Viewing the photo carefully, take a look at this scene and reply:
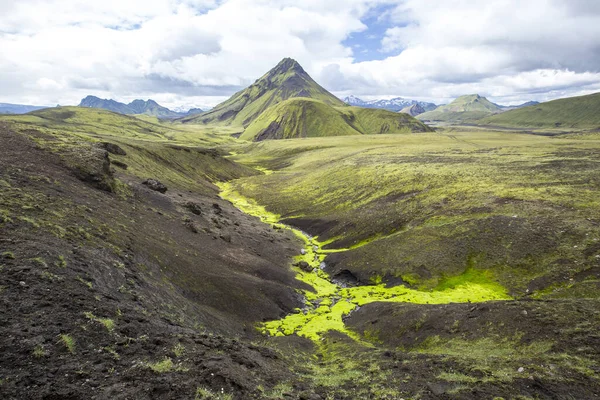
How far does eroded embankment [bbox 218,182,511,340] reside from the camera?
40.0 m

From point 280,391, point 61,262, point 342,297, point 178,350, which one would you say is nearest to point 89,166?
point 61,262

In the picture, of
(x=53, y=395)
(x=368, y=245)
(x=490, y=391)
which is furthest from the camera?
(x=368, y=245)

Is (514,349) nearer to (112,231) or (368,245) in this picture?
(368,245)

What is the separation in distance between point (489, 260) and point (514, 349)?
27860mm

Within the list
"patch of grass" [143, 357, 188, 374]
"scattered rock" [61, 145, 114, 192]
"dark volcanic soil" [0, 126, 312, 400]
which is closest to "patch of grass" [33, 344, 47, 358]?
"dark volcanic soil" [0, 126, 312, 400]

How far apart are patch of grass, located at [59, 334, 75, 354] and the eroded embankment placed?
76.9 feet

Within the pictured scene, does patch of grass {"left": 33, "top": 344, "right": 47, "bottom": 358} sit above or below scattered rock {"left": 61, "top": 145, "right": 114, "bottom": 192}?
below

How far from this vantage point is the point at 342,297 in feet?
167

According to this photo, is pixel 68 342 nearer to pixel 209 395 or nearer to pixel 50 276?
pixel 50 276

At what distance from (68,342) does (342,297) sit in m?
40.2

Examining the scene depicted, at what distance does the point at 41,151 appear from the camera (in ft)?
165

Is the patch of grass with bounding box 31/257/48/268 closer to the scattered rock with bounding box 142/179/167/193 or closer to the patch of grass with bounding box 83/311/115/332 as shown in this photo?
the patch of grass with bounding box 83/311/115/332

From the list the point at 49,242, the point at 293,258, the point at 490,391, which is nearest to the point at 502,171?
the point at 293,258

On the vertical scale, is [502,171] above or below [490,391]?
above
